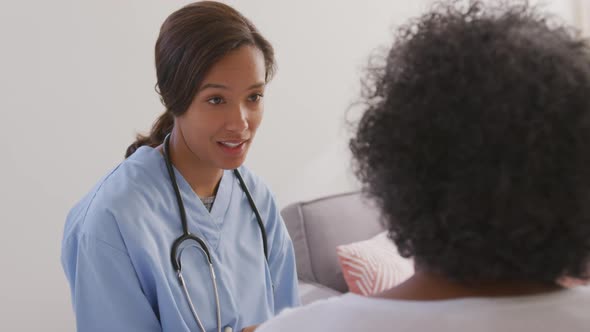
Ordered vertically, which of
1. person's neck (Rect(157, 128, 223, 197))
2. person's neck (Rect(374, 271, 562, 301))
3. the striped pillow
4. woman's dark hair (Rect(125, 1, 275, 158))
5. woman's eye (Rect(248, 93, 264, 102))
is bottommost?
the striped pillow

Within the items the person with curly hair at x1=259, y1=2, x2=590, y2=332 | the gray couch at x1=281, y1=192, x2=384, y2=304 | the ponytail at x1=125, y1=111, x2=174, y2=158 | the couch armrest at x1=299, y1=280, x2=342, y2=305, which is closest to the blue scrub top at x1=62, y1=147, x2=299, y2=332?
the ponytail at x1=125, y1=111, x2=174, y2=158

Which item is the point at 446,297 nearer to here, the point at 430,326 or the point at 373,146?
the point at 430,326

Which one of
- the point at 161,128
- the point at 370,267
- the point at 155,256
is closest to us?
the point at 155,256

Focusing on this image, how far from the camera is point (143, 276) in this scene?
46.5 inches

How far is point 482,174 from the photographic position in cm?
63

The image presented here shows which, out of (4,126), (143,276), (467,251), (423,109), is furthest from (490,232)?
(4,126)

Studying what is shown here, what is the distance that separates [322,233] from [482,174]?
67.0 inches

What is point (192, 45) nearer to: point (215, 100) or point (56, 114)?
point (215, 100)

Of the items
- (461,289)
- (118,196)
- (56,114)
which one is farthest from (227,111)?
(56,114)

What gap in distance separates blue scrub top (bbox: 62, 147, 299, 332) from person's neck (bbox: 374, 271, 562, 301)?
609mm

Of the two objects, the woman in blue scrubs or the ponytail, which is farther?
the ponytail

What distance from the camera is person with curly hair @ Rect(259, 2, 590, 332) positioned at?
615mm

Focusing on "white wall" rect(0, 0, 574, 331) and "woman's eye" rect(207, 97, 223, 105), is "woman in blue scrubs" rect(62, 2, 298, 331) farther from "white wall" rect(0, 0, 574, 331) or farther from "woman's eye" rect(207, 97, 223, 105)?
"white wall" rect(0, 0, 574, 331)

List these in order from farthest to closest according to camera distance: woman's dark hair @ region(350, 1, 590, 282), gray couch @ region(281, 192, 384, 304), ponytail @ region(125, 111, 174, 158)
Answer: gray couch @ region(281, 192, 384, 304) < ponytail @ region(125, 111, 174, 158) < woman's dark hair @ region(350, 1, 590, 282)
